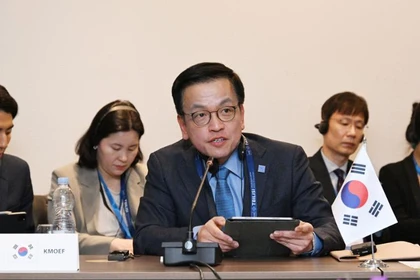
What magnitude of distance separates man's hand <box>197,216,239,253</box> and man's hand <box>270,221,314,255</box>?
0.45 ft

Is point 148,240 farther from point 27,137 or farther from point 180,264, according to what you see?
point 27,137

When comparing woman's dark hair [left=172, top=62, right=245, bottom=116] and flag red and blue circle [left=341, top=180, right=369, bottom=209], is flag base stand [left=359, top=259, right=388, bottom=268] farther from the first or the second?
woman's dark hair [left=172, top=62, right=245, bottom=116]

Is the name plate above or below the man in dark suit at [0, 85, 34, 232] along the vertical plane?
below

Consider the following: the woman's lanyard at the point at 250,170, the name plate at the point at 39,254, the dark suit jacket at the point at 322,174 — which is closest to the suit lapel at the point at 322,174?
the dark suit jacket at the point at 322,174

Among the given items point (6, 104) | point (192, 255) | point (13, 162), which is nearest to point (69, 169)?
point (13, 162)

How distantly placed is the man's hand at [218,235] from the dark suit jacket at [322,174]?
6.10 feet

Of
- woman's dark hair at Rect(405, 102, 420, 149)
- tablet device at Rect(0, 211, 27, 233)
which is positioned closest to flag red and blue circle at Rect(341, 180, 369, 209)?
tablet device at Rect(0, 211, 27, 233)

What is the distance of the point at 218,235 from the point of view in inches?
90.3

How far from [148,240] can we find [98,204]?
1255mm

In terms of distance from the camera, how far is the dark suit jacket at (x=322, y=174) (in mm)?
4104

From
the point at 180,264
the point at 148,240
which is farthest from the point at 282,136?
the point at 180,264

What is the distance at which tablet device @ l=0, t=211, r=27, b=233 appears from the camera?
9.06 ft

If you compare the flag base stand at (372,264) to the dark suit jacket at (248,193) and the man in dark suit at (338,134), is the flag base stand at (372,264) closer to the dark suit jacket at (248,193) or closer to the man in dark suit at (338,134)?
the dark suit jacket at (248,193)

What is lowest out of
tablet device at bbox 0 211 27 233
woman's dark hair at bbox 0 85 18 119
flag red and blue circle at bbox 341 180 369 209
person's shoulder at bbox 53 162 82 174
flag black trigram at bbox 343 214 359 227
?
tablet device at bbox 0 211 27 233
